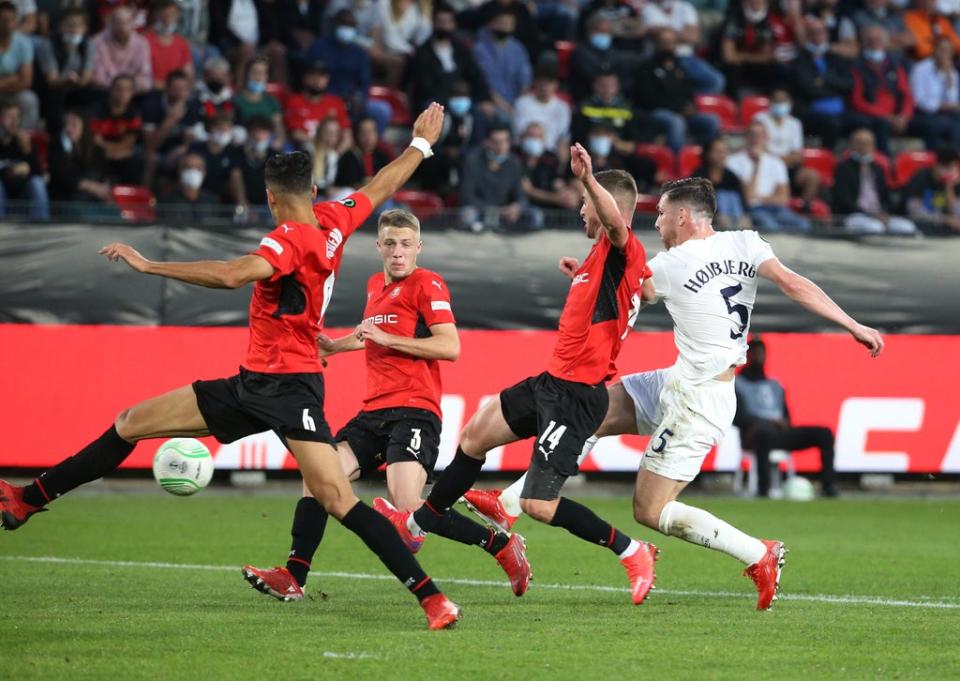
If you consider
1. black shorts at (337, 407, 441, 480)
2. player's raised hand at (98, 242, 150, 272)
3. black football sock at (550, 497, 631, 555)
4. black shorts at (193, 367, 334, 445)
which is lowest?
black football sock at (550, 497, 631, 555)

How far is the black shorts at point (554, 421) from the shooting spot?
814cm

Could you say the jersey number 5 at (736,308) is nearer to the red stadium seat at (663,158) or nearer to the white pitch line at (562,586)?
the white pitch line at (562,586)

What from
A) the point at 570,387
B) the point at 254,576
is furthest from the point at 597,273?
the point at 254,576

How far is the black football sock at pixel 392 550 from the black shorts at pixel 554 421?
1.30 m

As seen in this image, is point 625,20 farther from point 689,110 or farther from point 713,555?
point 713,555

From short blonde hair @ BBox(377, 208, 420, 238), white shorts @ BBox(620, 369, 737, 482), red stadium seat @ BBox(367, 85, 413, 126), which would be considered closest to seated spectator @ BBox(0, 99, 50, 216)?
red stadium seat @ BBox(367, 85, 413, 126)

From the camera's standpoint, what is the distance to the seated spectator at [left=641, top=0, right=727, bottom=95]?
21.7 meters

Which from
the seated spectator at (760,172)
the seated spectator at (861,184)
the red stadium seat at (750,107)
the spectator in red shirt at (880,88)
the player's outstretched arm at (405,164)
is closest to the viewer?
the player's outstretched arm at (405,164)

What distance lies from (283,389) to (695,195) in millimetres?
2513

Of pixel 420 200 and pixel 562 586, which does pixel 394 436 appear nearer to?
pixel 562 586

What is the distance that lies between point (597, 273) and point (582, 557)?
11.3 feet

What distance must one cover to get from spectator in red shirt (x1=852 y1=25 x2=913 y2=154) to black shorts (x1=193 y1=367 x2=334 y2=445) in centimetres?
1610

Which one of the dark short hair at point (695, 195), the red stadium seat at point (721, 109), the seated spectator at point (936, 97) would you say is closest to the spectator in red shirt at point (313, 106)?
the red stadium seat at point (721, 109)

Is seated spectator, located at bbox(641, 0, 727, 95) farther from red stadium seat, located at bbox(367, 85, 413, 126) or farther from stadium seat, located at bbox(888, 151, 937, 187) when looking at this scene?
red stadium seat, located at bbox(367, 85, 413, 126)
